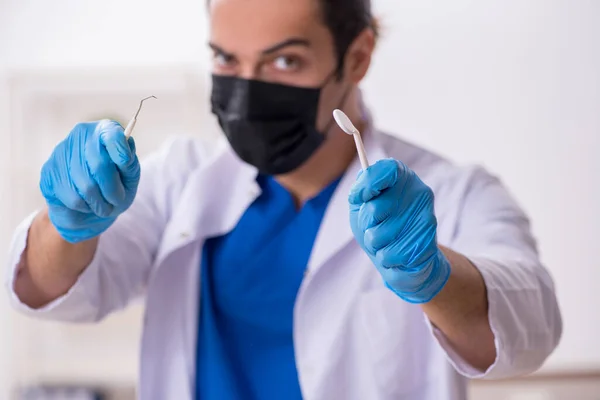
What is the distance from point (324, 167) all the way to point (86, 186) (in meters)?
0.35

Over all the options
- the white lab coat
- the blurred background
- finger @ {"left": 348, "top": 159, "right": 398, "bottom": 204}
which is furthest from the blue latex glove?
the blurred background

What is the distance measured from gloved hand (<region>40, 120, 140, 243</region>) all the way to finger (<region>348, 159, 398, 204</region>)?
0.22m

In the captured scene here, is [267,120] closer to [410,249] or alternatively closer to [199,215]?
[199,215]

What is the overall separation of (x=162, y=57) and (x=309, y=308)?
3.82 ft

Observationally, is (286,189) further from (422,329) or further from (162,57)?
(162,57)

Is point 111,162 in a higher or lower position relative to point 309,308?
higher

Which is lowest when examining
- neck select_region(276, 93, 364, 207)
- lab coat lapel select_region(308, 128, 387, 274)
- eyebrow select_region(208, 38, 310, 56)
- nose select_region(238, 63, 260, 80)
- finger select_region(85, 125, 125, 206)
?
lab coat lapel select_region(308, 128, 387, 274)

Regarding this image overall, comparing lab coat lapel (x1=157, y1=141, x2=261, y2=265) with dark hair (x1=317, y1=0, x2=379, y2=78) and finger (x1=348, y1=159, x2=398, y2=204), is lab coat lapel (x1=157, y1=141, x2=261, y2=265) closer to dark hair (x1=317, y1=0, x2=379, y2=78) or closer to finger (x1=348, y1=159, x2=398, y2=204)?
dark hair (x1=317, y1=0, x2=379, y2=78)

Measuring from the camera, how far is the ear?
893 mm

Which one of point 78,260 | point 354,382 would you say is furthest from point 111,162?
point 354,382

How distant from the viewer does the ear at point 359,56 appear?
89cm

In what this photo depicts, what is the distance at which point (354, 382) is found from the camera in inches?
33.4

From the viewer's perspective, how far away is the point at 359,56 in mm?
907

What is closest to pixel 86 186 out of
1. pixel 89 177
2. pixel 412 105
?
pixel 89 177
